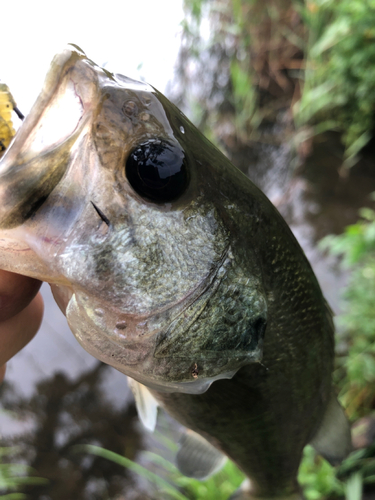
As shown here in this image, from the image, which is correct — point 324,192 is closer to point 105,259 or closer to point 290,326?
point 290,326

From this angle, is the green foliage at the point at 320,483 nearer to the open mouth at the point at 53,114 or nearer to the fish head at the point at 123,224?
the fish head at the point at 123,224

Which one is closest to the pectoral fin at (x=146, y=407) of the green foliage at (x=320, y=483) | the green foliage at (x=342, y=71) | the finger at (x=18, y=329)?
the finger at (x=18, y=329)

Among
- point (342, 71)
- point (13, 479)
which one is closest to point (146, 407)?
point (13, 479)

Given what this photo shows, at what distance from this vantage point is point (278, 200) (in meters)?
3.16

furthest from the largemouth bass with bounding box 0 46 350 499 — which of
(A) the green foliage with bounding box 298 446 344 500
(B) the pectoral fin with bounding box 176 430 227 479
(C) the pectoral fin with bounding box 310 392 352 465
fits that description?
(A) the green foliage with bounding box 298 446 344 500

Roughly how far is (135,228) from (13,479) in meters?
2.04

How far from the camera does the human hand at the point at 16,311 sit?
0.59 m

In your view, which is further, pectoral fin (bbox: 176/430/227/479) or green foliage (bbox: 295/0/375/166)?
green foliage (bbox: 295/0/375/166)

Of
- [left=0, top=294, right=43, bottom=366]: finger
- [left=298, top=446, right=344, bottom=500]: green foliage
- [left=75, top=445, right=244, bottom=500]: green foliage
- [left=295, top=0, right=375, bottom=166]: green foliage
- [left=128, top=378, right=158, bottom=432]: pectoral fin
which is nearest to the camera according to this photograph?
[left=0, top=294, right=43, bottom=366]: finger

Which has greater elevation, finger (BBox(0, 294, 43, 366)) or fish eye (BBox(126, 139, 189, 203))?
fish eye (BBox(126, 139, 189, 203))

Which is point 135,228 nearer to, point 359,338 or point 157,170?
point 157,170

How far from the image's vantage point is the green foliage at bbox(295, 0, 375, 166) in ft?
8.46

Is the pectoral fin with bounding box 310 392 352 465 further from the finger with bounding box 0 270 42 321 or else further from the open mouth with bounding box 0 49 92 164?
the open mouth with bounding box 0 49 92 164

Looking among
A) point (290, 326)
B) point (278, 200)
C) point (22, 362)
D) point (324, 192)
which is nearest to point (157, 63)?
point (278, 200)
